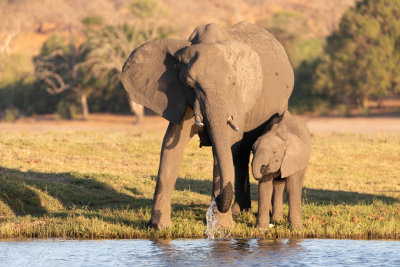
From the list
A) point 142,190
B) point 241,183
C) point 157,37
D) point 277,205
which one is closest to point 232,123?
point 277,205

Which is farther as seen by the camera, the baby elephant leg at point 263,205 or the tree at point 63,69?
the tree at point 63,69

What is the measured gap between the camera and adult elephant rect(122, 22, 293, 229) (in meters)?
10.9

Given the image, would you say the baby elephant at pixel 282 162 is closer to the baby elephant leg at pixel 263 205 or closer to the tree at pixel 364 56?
the baby elephant leg at pixel 263 205

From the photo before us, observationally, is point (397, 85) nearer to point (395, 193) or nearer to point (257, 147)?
point (395, 193)

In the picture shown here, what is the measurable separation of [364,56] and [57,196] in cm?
3286

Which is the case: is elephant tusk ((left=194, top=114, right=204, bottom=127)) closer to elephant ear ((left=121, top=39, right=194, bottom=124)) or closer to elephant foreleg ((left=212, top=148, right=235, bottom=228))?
elephant ear ((left=121, top=39, right=194, bottom=124))

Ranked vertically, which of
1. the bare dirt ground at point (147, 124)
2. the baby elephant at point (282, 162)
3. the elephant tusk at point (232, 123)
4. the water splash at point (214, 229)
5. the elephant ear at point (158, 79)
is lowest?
the water splash at point (214, 229)

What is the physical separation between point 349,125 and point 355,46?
27.4ft

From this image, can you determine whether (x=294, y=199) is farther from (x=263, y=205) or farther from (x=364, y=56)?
(x=364, y=56)

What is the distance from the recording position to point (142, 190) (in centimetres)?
1683

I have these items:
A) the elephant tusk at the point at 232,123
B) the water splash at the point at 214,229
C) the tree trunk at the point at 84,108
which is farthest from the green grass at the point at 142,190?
the tree trunk at the point at 84,108

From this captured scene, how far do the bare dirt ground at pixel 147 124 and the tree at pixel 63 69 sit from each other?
1763 millimetres

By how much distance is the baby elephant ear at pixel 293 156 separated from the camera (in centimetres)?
1188

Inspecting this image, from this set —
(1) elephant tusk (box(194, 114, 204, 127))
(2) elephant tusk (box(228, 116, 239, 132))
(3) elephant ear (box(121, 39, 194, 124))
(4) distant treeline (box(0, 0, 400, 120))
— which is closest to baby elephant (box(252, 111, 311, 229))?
(2) elephant tusk (box(228, 116, 239, 132))
